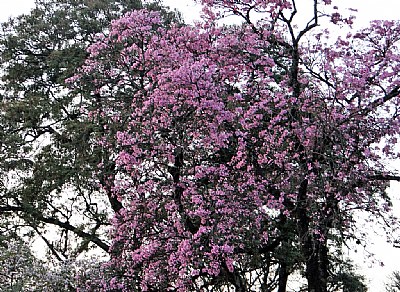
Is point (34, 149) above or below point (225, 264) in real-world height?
above

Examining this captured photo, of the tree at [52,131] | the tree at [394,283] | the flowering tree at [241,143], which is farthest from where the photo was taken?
the tree at [394,283]

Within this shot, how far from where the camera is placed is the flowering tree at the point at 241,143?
6.75 metres

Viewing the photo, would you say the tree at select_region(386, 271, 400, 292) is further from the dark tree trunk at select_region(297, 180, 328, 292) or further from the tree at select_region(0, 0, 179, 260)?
the tree at select_region(0, 0, 179, 260)

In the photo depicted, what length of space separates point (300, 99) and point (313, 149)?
2.55 ft

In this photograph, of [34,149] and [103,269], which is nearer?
[103,269]

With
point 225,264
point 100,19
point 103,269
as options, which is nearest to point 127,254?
point 103,269

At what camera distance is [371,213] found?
707 cm

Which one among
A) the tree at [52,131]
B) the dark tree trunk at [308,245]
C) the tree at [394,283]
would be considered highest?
the tree at [52,131]

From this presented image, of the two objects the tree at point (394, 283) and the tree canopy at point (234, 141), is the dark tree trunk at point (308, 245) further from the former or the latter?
the tree at point (394, 283)

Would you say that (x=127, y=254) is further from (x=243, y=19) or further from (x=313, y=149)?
(x=243, y=19)

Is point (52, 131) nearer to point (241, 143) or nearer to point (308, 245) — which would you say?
point (241, 143)

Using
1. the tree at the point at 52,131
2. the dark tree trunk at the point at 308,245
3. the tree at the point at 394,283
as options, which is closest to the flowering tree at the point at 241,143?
the dark tree trunk at the point at 308,245

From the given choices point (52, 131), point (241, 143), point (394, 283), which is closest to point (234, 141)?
point (241, 143)

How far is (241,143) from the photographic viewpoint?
6.88 m
